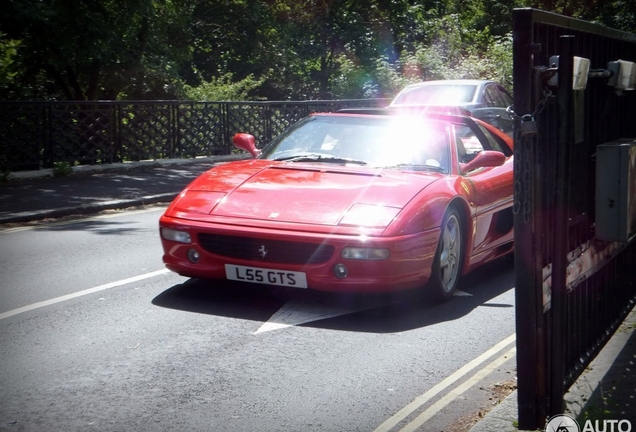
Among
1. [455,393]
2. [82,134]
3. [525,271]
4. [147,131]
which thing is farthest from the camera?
[147,131]

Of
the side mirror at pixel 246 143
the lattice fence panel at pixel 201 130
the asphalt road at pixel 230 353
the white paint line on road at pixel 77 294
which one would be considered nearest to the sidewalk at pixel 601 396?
the asphalt road at pixel 230 353

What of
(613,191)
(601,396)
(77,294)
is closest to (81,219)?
(77,294)

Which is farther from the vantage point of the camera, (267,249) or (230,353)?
(267,249)

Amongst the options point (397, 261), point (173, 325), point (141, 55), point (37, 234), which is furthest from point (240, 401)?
point (141, 55)

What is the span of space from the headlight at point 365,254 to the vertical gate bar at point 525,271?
2.73 metres

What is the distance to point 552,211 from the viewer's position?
15.0 ft

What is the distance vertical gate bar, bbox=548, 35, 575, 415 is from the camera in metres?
4.53

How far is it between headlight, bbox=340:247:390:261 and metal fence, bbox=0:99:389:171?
1163 cm

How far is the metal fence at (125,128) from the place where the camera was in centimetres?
1786

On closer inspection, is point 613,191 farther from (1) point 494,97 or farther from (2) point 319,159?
(1) point 494,97

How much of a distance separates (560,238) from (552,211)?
0.48 feet

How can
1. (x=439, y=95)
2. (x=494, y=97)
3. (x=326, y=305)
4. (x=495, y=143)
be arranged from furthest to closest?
(x=494, y=97) → (x=439, y=95) → (x=495, y=143) → (x=326, y=305)

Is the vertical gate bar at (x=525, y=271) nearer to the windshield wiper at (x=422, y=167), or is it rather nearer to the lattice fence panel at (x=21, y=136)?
the windshield wiper at (x=422, y=167)

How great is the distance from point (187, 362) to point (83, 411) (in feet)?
Answer: 3.45
